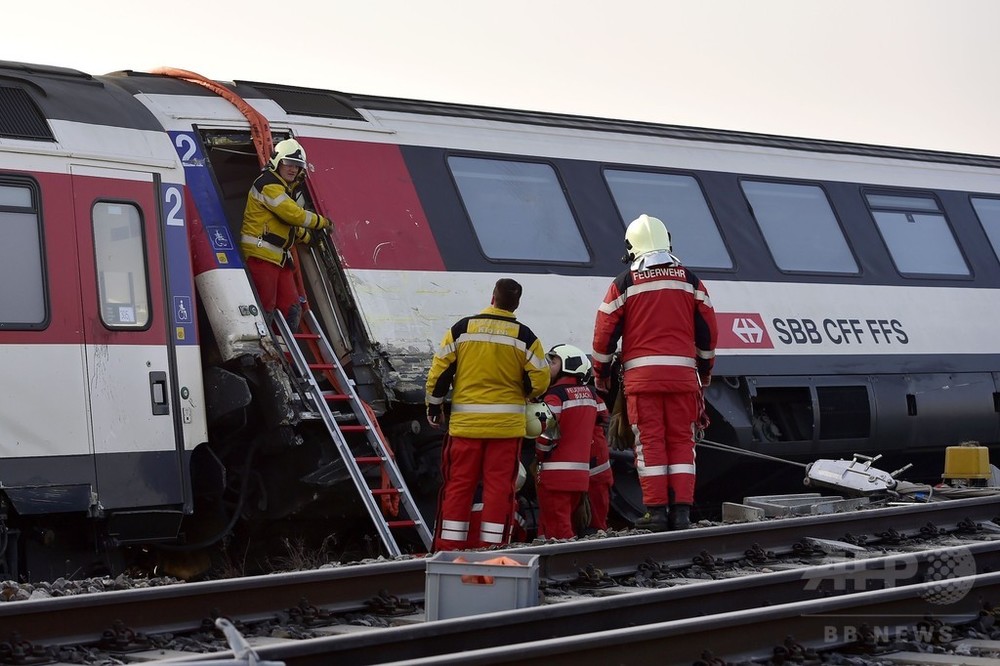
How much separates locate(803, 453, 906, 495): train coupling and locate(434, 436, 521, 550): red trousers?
2729 mm

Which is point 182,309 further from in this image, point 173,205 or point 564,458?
point 564,458

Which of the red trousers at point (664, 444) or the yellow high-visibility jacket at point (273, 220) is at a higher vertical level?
the yellow high-visibility jacket at point (273, 220)

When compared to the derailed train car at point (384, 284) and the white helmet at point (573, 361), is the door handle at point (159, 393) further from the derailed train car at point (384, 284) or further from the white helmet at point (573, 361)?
the white helmet at point (573, 361)

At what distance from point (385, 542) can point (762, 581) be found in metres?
3.06

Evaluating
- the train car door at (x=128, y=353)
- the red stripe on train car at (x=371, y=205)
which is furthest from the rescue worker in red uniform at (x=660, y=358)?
the train car door at (x=128, y=353)

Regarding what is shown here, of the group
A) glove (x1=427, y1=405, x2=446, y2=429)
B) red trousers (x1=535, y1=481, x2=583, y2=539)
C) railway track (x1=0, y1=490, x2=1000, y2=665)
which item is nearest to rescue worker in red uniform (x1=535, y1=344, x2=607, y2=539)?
red trousers (x1=535, y1=481, x2=583, y2=539)

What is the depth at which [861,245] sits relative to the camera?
13273mm

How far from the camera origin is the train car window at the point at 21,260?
833cm

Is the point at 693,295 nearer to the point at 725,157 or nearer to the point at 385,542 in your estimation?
the point at 385,542

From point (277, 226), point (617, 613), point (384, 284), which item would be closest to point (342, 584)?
point (617, 613)

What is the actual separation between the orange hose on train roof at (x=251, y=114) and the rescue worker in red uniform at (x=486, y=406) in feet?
6.82

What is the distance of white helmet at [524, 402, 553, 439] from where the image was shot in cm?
923

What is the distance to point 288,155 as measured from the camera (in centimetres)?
962

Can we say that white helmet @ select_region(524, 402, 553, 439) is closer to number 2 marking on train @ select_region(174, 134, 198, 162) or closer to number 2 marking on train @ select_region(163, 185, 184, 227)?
number 2 marking on train @ select_region(163, 185, 184, 227)
